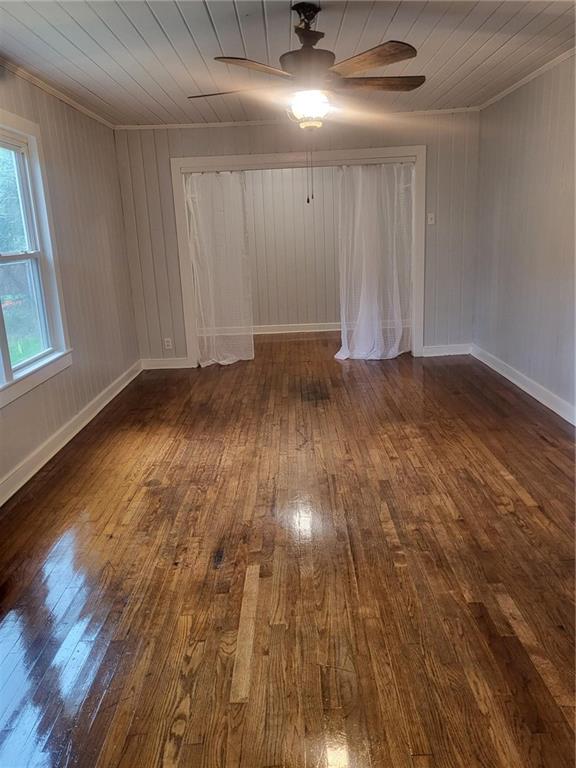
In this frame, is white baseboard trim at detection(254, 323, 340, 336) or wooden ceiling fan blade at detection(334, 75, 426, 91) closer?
wooden ceiling fan blade at detection(334, 75, 426, 91)

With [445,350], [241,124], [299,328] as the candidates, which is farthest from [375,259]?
[299,328]

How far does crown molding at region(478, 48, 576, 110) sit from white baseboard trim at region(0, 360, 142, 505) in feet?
13.7

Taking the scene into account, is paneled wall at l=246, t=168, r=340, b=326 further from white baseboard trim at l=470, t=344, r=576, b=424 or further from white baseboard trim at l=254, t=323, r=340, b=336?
white baseboard trim at l=470, t=344, r=576, b=424

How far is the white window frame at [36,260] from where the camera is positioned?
10.8 feet

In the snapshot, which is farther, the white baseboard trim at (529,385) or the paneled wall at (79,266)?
the white baseboard trim at (529,385)

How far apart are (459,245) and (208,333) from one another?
2.77 meters

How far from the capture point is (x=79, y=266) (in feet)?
14.5

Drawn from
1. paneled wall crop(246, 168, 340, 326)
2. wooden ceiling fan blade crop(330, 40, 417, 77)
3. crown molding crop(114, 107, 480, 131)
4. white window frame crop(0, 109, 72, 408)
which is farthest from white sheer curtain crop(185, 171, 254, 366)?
wooden ceiling fan blade crop(330, 40, 417, 77)

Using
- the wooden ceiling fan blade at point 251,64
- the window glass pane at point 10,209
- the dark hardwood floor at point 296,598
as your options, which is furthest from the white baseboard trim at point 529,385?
the window glass pane at point 10,209

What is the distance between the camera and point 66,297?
13.5 ft

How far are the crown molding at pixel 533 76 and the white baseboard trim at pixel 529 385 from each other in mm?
2269

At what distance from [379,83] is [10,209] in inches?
92.8

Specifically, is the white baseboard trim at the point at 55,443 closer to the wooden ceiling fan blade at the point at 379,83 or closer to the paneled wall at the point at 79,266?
the paneled wall at the point at 79,266

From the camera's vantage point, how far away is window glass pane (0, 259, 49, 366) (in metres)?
3.44
